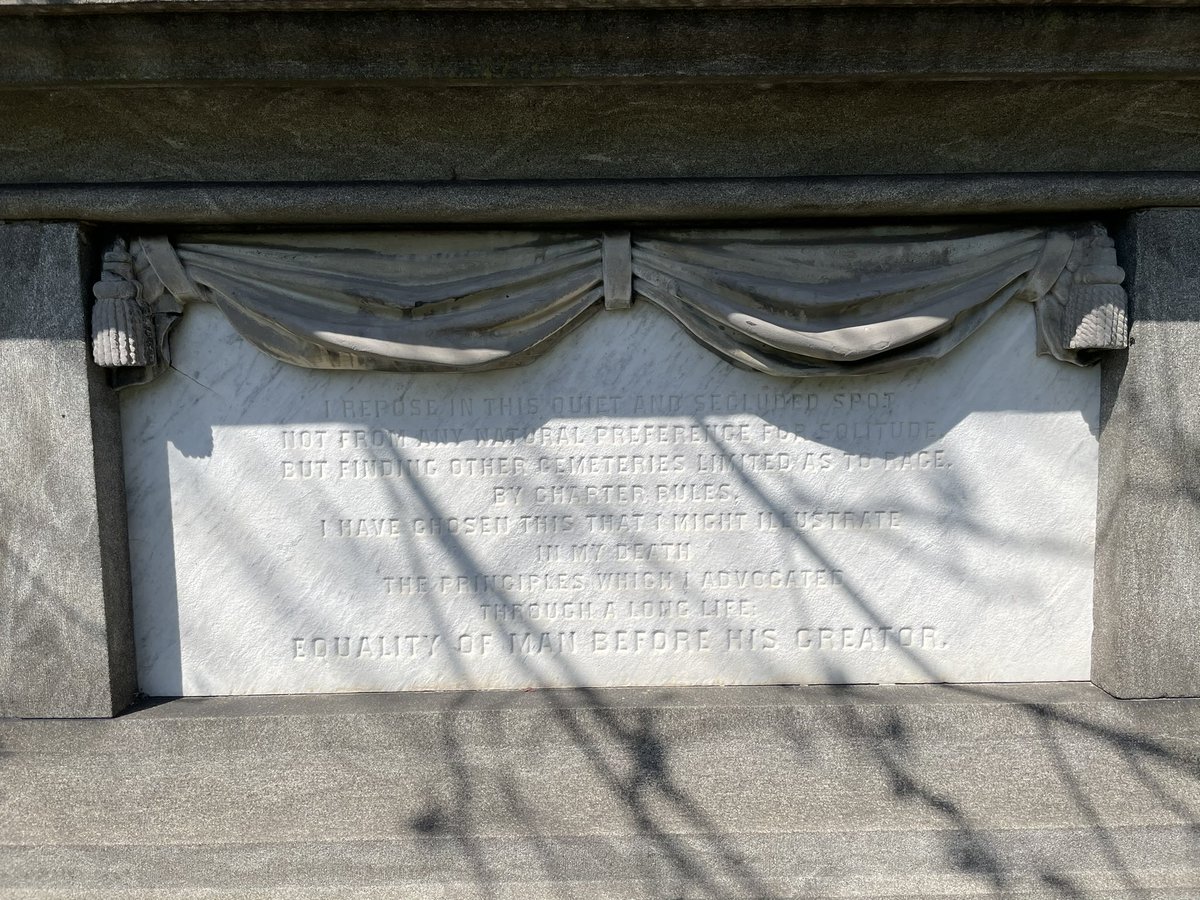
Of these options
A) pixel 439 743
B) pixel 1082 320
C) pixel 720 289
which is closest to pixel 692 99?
pixel 720 289

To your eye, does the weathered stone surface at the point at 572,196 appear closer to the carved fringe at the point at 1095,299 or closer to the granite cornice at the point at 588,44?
the carved fringe at the point at 1095,299

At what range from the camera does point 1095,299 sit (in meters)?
3.08

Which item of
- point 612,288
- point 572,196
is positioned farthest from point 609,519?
point 572,196

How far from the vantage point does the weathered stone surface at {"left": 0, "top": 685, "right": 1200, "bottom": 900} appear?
307 centimetres

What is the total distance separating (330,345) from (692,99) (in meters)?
1.52

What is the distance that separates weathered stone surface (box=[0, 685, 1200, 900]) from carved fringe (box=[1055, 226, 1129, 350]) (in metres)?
1.33

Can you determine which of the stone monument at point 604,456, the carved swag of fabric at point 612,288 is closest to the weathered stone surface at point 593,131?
the stone monument at point 604,456

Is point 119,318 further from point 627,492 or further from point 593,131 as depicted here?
point 627,492

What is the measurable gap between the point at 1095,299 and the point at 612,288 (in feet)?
5.64

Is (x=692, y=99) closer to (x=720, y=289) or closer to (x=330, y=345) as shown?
(x=720, y=289)

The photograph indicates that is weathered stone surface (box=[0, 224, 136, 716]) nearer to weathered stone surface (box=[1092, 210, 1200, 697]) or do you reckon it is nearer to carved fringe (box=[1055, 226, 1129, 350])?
carved fringe (box=[1055, 226, 1129, 350])

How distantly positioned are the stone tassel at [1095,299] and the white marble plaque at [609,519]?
18cm

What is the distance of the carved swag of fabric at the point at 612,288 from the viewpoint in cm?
313

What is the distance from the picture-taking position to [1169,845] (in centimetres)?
302
